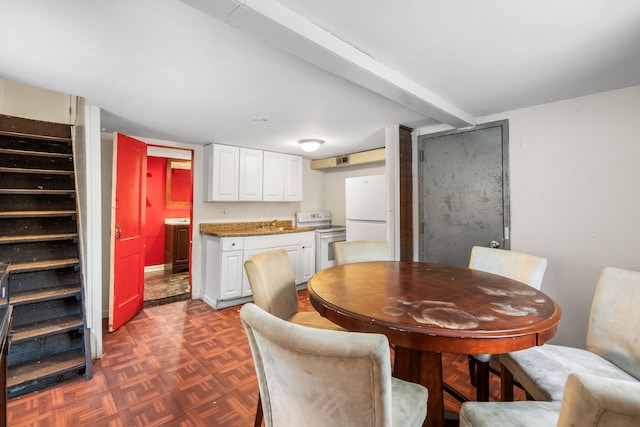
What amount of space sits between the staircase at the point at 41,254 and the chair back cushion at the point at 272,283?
1521 millimetres

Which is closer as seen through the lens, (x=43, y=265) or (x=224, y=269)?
(x=43, y=265)

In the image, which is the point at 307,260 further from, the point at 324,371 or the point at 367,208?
the point at 324,371

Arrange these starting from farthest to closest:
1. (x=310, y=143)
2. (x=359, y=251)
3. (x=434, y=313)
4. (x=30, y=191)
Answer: (x=310, y=143) < (x=359, y=251) < (x=30, y=191) < (x=434, y=313)

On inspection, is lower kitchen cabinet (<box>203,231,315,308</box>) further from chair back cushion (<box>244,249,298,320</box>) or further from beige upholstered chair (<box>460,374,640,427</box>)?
beige upholstered chair (<box>460,374,640,427</box>)

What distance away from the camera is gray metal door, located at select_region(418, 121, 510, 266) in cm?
262

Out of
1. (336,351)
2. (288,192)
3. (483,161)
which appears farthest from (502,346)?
(288,192)

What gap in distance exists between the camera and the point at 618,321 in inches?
55.6

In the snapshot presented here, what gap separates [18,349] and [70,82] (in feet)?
6.49

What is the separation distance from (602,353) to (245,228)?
3.89 metres

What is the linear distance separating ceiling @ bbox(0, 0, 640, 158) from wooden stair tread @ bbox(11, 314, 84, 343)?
176 centimetres

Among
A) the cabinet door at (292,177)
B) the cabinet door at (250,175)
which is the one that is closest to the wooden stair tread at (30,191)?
the cabinet door at (250,175)

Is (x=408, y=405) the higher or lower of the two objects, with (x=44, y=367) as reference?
higher

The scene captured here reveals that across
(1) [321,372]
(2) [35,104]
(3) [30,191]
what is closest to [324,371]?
(1) [321,372]

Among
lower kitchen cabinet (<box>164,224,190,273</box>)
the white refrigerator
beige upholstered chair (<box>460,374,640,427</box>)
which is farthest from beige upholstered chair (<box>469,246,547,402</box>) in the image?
lower kitchen cabinet (<box>164,224,190,273</box>)
